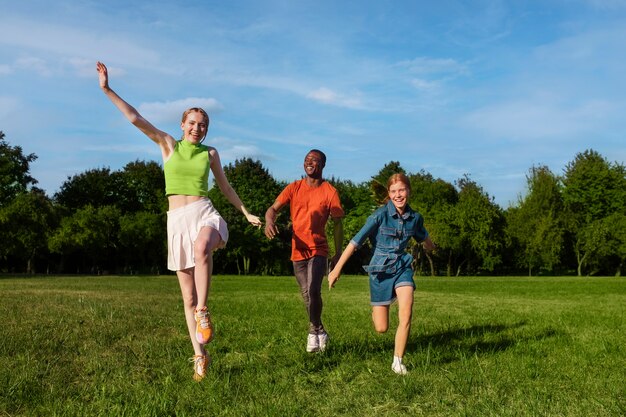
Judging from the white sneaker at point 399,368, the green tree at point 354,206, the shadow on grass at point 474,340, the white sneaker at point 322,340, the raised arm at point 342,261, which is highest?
the green tree at point 354,206

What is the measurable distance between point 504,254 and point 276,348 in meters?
65.8

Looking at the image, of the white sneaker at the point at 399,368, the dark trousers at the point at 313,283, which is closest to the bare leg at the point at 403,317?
the white sneaker at the point at 399,368

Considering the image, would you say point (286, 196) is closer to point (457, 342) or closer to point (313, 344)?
point (313, 344)

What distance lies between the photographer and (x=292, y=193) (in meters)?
7.48

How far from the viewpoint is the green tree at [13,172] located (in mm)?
49219

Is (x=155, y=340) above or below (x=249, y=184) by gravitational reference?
below

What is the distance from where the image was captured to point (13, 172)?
51.3 metres

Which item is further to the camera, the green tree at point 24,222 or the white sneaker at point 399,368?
the green tree at point 24,222

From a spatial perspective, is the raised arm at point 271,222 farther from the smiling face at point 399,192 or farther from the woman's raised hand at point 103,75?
the woman's raised hand at point 103,75

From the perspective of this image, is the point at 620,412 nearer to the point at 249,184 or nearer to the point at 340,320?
the point at 340,320

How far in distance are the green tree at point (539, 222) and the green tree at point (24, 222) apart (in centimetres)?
4647

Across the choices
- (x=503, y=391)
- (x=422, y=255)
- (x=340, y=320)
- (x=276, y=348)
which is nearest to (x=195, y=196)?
(x=276, y=348)

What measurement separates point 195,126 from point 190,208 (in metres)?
0.81

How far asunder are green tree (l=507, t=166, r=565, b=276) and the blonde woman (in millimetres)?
61633
